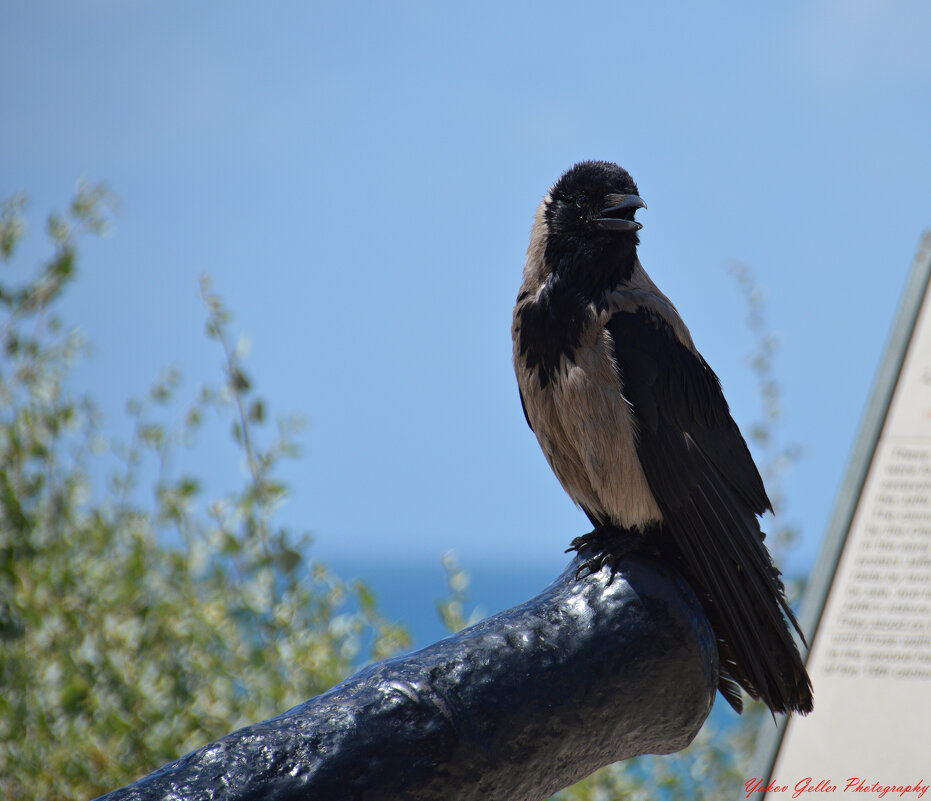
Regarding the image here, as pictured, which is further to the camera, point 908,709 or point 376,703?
point 908,709

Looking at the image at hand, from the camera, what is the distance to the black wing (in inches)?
67.2

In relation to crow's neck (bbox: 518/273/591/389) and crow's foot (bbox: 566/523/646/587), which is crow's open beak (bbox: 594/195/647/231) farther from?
crow's foot (bbox: 566/523/646/587)

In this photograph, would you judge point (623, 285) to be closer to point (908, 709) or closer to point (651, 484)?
point (651, 484)

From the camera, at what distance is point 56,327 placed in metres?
3.32

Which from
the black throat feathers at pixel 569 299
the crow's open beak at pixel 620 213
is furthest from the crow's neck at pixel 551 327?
the crow's open beak at pixel 620 213

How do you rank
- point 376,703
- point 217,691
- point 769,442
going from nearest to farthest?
point 376,703 < point 217,691 < point 769,442

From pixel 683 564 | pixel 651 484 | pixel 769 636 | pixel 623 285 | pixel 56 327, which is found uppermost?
pixel 56 327

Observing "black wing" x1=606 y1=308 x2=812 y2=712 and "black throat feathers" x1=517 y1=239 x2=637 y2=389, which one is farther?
"black throat feathers" x1=517 y1=239 x2=637 y2=389

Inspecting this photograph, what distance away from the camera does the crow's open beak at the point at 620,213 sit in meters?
1.91

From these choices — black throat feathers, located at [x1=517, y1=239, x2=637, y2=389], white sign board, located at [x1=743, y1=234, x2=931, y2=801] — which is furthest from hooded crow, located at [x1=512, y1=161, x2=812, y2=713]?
white sign board, located at [x1=743, y1=234, x2=931, y2=801]

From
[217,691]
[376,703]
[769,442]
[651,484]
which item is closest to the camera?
[376,703]

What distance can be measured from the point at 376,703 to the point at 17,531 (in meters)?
2.10

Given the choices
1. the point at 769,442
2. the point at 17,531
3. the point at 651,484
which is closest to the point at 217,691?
the point at 17,531

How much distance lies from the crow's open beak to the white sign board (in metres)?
1.35
